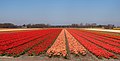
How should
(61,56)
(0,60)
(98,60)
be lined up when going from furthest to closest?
1. (61,56)
2. (98,60)
3. (0,60)

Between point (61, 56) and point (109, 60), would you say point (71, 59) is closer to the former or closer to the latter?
point (61, 56)

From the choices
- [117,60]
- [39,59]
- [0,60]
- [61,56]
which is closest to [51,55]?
[61,56]

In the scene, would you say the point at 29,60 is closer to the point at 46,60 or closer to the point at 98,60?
the point at 46,60

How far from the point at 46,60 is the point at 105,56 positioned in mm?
4038

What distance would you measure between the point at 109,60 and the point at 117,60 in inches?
20.6

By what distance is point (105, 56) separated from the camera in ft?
38.3

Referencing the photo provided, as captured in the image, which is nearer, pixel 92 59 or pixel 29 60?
pixel 29 60

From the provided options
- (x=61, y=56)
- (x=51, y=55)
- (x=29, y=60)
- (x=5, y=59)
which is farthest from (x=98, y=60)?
(x=5, y=59)

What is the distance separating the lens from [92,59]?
1095cm

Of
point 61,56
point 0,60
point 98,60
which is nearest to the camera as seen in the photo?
point 0,60

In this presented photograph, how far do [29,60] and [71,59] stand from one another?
8.22 feet

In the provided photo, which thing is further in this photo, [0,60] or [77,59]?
[77,59]

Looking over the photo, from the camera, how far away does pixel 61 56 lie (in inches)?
457

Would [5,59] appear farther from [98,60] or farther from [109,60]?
[109,60]
